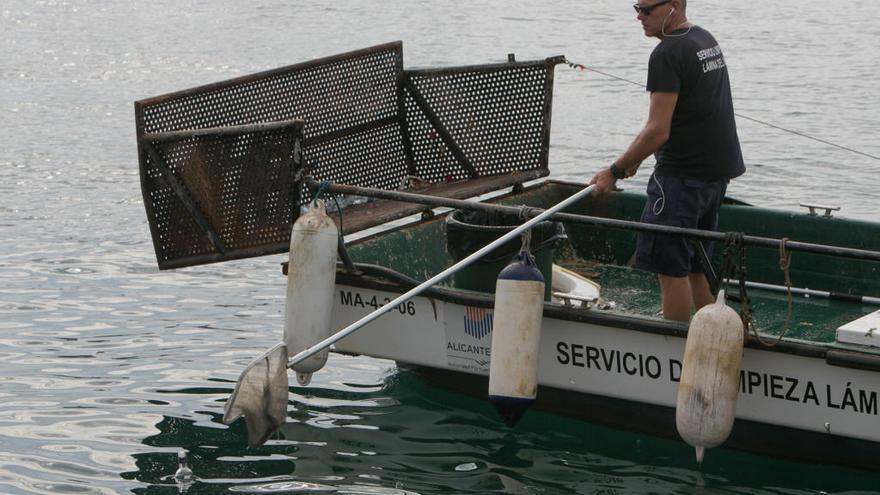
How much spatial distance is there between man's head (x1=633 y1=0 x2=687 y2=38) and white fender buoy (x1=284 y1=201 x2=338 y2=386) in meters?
2.12

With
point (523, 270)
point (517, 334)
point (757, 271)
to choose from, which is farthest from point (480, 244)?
point (757, 271)

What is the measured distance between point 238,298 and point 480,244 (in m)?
4.39

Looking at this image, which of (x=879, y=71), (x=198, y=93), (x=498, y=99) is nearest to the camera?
(x=198, y=93)

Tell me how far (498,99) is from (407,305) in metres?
2.49

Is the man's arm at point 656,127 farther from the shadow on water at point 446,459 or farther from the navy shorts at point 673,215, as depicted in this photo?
the shadow on water at point 446,459

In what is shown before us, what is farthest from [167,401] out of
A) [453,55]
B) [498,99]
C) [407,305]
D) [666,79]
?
[453,55]

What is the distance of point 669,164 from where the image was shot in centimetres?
781

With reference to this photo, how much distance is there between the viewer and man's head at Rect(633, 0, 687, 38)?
24.8ft

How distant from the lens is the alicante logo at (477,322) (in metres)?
8.05

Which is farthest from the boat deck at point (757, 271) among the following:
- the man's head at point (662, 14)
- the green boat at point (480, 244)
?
the man's head at point (662, 14)

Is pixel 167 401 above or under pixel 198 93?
under

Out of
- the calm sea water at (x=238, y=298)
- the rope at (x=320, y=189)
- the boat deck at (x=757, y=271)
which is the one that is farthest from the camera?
the boat deck at (x=757, y=271)

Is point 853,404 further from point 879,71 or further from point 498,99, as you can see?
point 879,71

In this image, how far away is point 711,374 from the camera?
710cm
